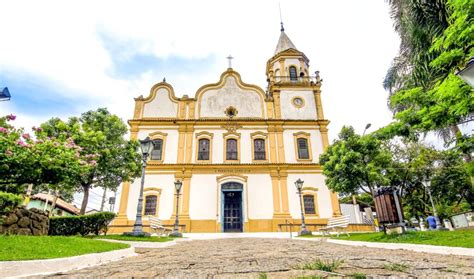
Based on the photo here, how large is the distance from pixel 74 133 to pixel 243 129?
1079 centimetres

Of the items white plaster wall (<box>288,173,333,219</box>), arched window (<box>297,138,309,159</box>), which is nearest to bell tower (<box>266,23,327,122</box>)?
arched window (<box>297,138,309,159</box>)

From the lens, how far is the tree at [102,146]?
1234 cm

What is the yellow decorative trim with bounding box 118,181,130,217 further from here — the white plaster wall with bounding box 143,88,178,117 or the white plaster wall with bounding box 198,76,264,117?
the white plaster wall with bounding box 198,76,264,117

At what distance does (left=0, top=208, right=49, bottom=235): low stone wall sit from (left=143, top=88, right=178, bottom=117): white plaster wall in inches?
485

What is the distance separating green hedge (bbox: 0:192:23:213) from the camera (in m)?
5.78

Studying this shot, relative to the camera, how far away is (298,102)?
20.6 metres

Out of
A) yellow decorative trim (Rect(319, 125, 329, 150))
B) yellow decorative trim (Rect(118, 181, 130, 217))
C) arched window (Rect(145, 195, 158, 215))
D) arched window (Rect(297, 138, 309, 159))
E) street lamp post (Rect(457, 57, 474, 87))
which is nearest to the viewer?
street lamp post (Rect(457, 57, 474, 87))

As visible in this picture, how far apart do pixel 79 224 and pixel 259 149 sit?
12047 millimetres

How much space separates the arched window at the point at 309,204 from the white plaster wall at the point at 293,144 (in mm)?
2605

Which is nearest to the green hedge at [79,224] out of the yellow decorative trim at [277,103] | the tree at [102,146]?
the tree at [102,146]

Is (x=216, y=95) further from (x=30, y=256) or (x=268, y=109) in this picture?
(x=30, y=256)

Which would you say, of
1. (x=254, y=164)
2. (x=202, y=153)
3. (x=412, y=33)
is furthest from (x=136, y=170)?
(x=412, y=33)

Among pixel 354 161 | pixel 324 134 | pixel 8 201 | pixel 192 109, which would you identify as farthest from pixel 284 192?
pixel 8 201

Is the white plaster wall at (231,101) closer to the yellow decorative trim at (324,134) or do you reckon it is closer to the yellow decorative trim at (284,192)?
the yellow decorative trim at (324,134)
